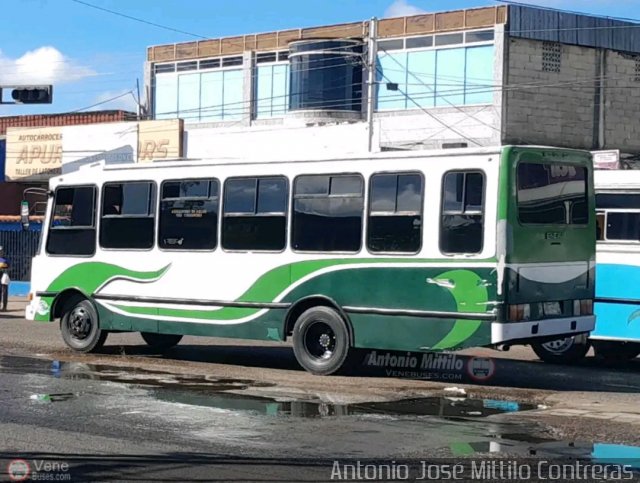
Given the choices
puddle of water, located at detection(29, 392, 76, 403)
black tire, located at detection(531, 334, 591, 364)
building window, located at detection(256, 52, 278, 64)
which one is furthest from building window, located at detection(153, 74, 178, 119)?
puddle of water, located at detection(29, 392, 76, 403)

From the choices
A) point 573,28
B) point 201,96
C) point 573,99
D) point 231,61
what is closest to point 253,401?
point 573,99

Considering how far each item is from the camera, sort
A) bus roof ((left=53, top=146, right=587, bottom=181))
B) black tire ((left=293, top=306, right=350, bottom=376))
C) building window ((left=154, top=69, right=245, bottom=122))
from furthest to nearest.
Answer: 1. building window ((left=154, top=69, right=245, bottom=122))
2. black tire ((left=293, top=306, right=350, bottom=376))
3. bus roof ((left=53, top=146, right=587, bottom=181))

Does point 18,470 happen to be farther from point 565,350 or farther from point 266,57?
point 266,57

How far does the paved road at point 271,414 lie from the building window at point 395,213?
6.02ft

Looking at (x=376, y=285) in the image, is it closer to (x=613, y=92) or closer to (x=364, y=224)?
(x=364, y=224)

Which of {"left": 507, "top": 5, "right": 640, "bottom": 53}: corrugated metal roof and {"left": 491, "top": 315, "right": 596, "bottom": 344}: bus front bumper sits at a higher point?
{"left": 507, "top": 5, "right": 640, "bottom": 53}: corrugated metal roof

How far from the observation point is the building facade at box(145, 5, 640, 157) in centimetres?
Answer: 4250

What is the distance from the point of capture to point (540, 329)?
554 inches

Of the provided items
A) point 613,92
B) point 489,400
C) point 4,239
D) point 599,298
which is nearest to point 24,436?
point 489,400

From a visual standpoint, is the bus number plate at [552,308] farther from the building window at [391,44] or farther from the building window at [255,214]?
the building window at [391,44]

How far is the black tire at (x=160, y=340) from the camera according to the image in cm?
1850

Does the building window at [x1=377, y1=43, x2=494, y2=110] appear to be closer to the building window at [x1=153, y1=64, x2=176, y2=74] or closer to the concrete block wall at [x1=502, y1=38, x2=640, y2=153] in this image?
the concrete block wall at [x1=502, y1=38, x2=640, y2=153]

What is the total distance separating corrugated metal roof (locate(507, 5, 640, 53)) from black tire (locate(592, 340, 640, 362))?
26338 mm

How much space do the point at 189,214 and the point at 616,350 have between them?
7037mm
